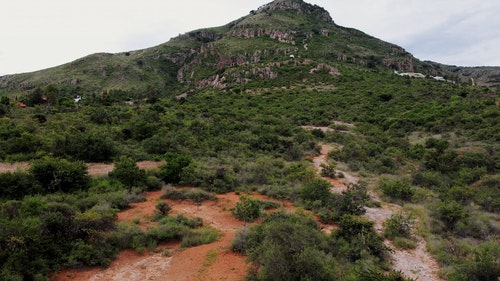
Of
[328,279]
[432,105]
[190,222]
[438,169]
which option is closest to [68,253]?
[190,222]

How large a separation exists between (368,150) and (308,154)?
197 inches

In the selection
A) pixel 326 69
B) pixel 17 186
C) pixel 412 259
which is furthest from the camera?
pixel 326 69

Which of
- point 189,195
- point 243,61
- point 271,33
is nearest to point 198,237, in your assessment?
point 189,195

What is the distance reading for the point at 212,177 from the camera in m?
A: 15.8

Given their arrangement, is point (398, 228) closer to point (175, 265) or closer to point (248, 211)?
point (248, 211)

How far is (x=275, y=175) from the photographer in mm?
17297

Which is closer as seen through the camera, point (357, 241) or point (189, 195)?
point (357, 241)

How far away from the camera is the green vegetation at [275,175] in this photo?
8070 mm

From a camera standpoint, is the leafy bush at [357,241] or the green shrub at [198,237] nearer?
the leafy bush at [357,241]

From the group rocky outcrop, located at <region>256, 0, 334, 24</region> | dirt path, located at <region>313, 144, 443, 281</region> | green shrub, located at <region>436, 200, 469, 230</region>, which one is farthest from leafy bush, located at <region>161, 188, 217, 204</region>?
rocky outcrop, located at <region>256, 0, 334, 24</region>

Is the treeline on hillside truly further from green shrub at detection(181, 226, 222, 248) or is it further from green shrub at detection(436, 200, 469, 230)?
green shrub at detection(181, 226, 222, 248)

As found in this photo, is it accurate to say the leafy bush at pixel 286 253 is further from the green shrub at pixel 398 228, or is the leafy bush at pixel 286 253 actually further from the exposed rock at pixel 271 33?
the exposed rock at pixel 271 33

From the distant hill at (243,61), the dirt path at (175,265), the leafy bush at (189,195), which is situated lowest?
the dirt path at (175,265)

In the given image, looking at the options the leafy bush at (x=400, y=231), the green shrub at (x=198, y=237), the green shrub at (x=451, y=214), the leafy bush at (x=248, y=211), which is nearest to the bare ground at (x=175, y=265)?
the green shrub at (x=198, y=237)
